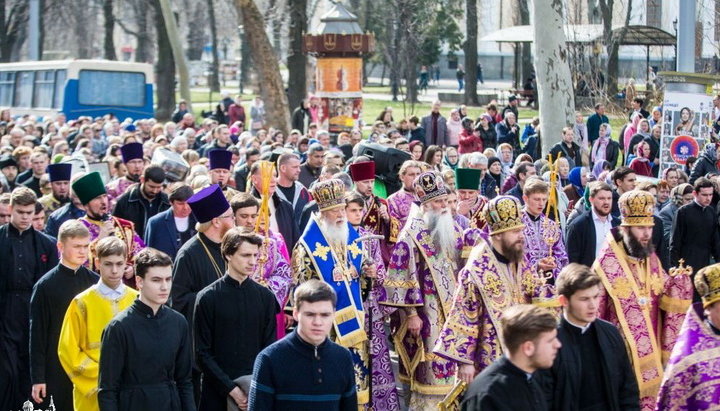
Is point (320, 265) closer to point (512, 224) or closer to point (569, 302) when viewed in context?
point (512, 224)

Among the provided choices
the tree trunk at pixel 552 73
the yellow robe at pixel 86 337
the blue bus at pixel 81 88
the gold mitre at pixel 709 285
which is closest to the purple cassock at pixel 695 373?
the gold mitre at pixel 709 285

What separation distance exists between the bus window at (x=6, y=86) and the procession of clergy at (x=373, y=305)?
2708 centimetres

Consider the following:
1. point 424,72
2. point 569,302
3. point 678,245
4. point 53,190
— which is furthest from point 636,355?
point 424,72

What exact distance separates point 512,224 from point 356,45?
780 inches

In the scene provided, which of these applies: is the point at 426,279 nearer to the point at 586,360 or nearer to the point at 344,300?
the point at 344,300

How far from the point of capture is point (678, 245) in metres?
14.0

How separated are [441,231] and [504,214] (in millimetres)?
1764

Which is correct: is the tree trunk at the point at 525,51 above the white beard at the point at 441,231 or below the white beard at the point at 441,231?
above

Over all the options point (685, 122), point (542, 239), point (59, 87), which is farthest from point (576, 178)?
point (59, 87)

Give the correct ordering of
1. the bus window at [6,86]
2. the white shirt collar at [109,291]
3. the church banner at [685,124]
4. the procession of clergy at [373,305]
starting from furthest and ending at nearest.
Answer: the bus window at [6,86]
the church banner at [685,124]
the white shirt collar at [109,291]
the procession of clergy at [373,305]

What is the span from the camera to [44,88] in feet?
117

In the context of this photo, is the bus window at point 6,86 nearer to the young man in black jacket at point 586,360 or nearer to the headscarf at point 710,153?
the headscarf at point 710,153

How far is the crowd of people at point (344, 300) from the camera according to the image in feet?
21.7

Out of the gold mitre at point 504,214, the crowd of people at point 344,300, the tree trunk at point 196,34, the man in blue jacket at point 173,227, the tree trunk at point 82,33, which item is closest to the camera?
the crowd of people at point 344,300
